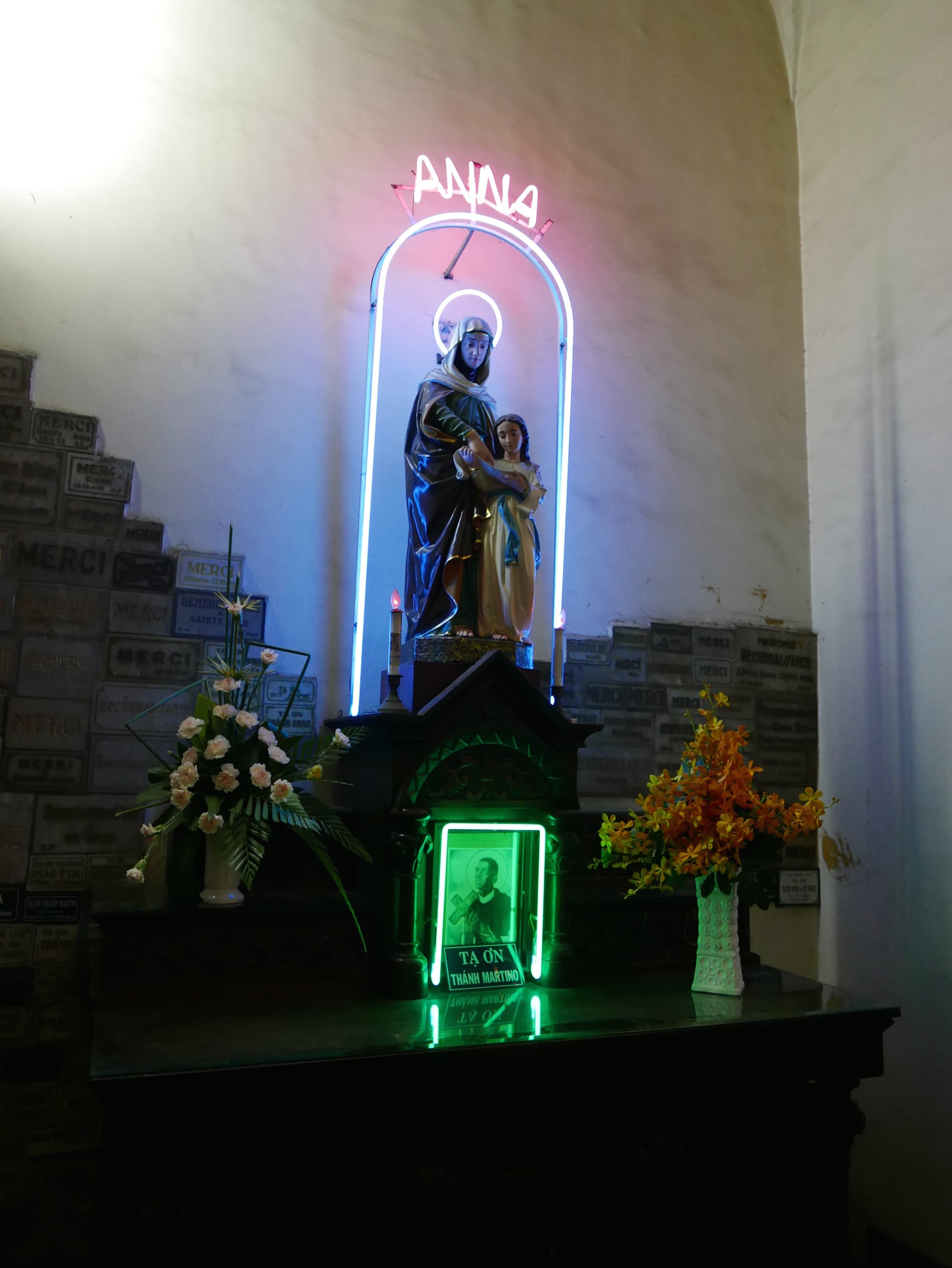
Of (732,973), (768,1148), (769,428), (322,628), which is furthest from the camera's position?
(769,428)

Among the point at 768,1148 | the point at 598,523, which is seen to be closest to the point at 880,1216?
the point at 768,1148

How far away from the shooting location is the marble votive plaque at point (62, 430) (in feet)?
9.80

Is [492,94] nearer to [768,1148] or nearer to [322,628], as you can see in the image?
[322,628]

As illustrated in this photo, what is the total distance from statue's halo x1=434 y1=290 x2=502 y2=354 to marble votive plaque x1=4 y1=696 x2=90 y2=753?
1823mm

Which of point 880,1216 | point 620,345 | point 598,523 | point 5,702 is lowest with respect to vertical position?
point 880,1216

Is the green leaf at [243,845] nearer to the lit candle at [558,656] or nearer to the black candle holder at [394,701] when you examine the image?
the black candle holder at [394,701]

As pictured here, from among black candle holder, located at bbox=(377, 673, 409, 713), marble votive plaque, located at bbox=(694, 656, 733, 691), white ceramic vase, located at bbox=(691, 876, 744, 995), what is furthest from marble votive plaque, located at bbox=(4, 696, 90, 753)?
marble votive plaque, located at bbox=(694, 656, 733, 691)

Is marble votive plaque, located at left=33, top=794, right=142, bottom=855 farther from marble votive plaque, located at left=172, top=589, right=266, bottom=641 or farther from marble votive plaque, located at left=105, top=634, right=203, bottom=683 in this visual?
marble votive plaque, located at left=172, top=589, right=266, bottom=641

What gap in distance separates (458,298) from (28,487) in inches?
70.1

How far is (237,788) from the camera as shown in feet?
8.46

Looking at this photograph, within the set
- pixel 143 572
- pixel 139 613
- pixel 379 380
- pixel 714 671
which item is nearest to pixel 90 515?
pixel 143 572

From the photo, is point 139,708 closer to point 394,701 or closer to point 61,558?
point 61,558

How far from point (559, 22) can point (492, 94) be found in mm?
569

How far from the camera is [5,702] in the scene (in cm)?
283
